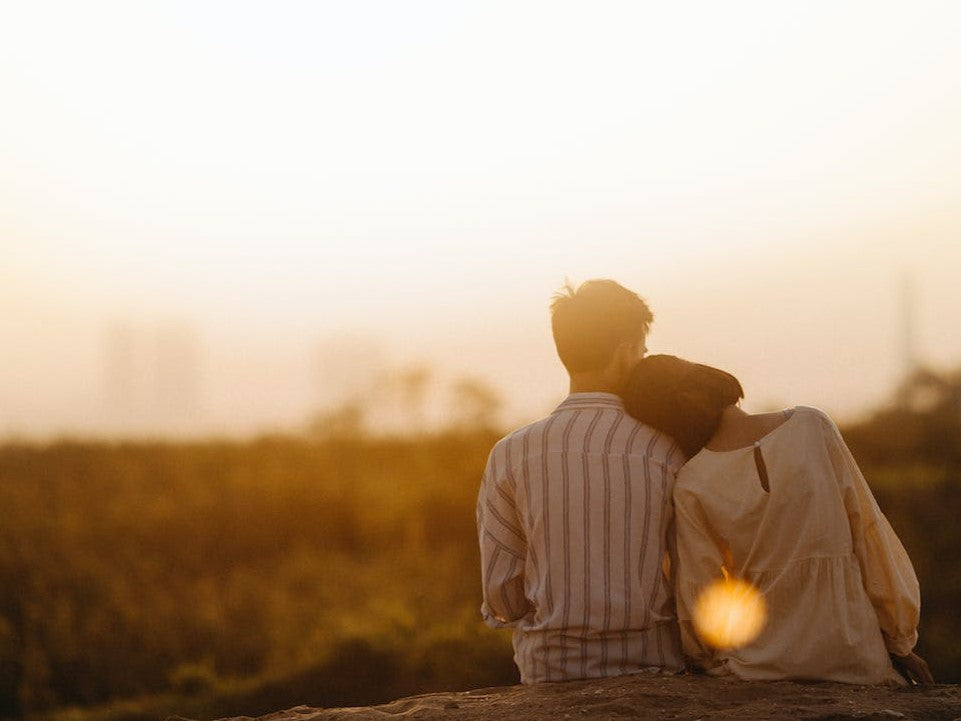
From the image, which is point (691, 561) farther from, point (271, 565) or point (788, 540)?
point (271, 565)

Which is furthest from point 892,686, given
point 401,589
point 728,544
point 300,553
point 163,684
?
point 300,553

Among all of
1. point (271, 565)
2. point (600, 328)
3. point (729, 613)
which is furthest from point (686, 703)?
point (271, 565)

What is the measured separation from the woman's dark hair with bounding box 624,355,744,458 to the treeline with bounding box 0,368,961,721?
19.4 ft

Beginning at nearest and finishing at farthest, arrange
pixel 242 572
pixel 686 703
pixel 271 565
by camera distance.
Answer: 1. pixel 686 703
2. pixel 242 572
3. pixel 271 565

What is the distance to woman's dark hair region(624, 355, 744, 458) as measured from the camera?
4.16m

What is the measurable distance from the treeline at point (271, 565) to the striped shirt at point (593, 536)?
5.56 metres

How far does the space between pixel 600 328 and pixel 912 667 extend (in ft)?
5.24

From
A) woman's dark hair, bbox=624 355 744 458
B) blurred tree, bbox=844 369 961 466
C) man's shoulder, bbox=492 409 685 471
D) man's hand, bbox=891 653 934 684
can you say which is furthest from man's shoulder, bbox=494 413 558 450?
blurred tree, bbox=844 369 961 466

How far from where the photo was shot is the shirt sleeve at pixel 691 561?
13.6 feet

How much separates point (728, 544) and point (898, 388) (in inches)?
682

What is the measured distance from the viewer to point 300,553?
1730cm

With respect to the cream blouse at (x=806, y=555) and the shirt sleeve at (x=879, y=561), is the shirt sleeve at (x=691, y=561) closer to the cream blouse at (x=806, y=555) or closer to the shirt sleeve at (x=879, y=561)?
the cream blouse at (x=806, y=555)

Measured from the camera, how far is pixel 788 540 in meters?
4.04

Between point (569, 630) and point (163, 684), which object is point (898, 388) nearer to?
point (163, 684)
